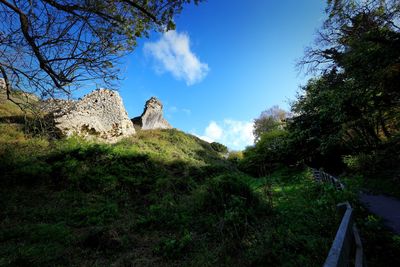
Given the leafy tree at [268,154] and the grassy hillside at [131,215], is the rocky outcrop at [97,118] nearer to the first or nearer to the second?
the grassy hillside at [131,215]

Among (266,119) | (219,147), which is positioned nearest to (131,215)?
(219,147)

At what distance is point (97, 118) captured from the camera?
15172mm

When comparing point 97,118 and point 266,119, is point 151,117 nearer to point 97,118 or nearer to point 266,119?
point 97,118

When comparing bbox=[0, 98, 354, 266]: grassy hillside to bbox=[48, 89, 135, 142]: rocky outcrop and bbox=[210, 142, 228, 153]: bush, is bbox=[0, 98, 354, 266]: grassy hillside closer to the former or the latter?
bbox=[48, 89, 135, 142]: rocky outcrop

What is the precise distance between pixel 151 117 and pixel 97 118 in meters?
9.09

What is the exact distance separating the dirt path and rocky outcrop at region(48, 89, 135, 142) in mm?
14599

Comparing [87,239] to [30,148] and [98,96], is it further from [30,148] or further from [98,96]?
[98,96]

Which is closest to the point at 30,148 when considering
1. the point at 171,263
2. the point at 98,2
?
the point at 98,2

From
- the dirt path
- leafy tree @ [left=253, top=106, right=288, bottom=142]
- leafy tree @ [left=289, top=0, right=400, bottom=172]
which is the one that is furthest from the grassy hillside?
leafy tree @ [left=253, top=106, right=288, bottom=142]

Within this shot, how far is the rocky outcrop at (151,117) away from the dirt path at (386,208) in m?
19.8

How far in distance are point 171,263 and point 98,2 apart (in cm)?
598

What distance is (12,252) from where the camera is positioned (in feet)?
13.8

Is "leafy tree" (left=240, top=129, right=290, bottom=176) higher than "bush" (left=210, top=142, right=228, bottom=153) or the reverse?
the reverse

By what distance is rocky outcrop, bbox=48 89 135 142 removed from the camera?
514 inches
